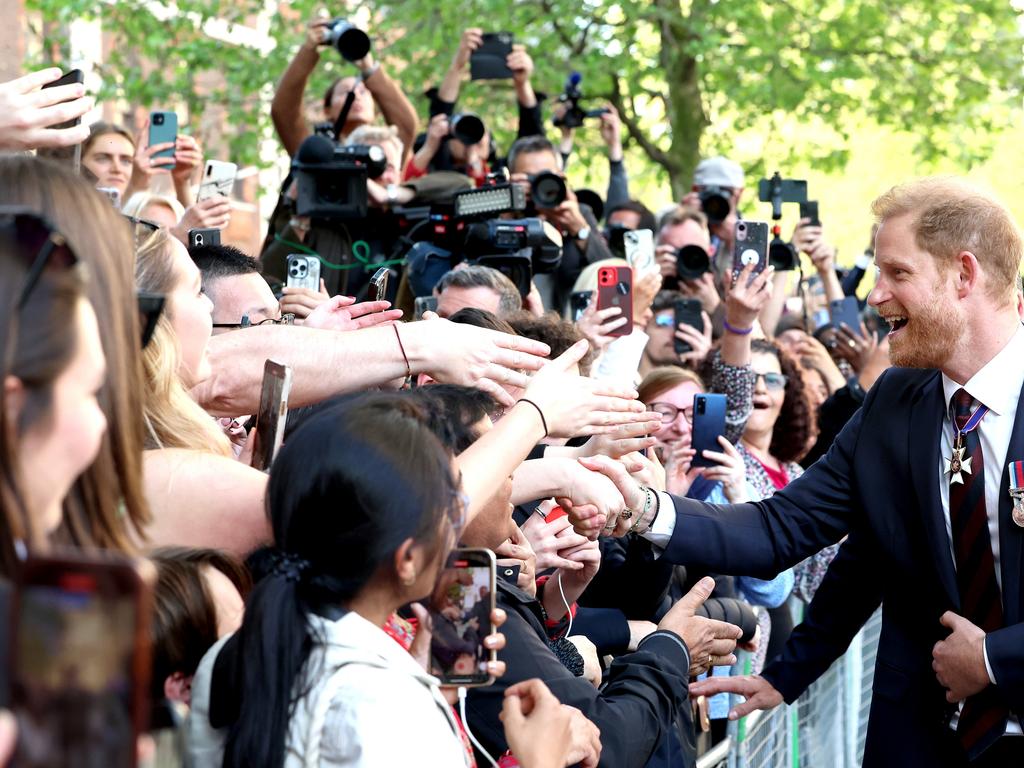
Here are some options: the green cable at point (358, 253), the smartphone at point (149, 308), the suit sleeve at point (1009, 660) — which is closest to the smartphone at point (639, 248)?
the green cable at point (358, 253)

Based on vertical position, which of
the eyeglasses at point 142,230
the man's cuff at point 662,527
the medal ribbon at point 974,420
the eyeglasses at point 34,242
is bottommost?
the man's cuff at point 662,527

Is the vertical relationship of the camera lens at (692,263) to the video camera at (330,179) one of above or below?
below

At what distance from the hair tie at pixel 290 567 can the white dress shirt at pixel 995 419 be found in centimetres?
197

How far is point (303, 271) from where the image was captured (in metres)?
4.60

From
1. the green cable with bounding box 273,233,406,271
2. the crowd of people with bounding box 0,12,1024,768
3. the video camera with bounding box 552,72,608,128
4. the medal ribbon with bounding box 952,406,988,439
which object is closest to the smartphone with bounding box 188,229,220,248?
the crowd of people with bounding box 0,12,1024,768

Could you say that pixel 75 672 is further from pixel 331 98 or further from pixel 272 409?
pixel 331 98

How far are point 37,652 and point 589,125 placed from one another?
50.3 feet

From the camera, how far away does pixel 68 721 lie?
3.94ft

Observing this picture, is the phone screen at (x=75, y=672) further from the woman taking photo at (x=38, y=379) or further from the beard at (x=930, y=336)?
the beard at (x=930, y=336)

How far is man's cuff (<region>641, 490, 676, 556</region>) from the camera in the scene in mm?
3848

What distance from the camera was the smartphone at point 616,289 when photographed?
4.90 metres

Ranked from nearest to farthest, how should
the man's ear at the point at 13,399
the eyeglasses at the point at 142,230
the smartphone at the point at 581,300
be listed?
the man's ear at the point at 13,399
the eyeglasses at the point at 142,230
the smartphone at the point at 581,300

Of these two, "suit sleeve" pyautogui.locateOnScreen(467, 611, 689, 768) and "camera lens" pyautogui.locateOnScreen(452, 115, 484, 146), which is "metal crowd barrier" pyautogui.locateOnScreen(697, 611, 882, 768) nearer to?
"suit sleeve" pyautogui.locateOnScreen(467, 611, 689, 768)

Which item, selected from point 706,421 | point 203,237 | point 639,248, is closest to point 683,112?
point 639,248
